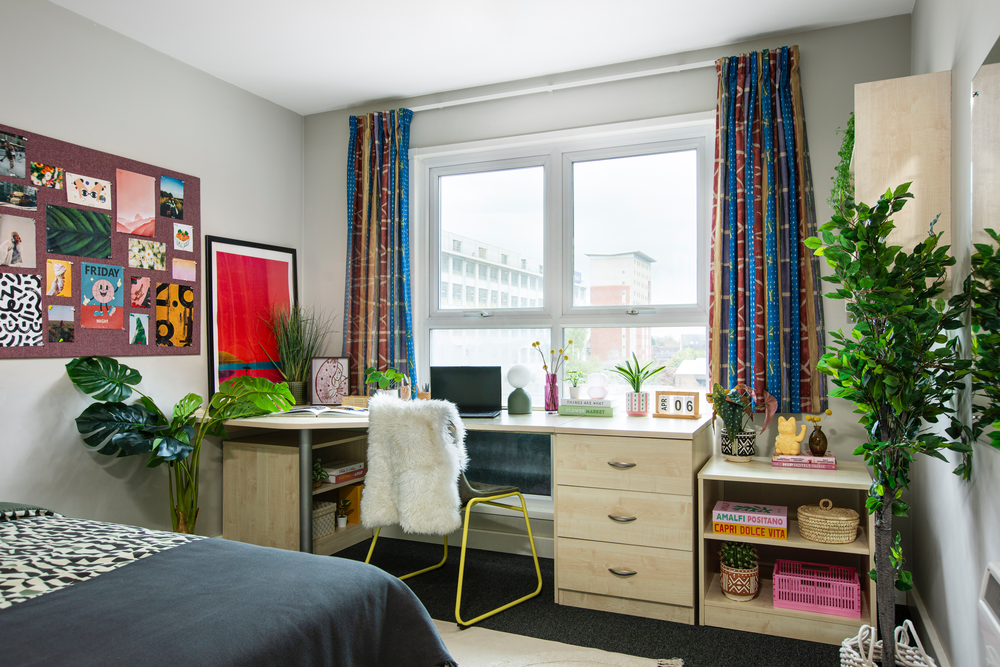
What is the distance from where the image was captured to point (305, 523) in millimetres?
2850

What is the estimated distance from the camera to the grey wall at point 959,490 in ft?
5.03

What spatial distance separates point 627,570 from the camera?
248 cm

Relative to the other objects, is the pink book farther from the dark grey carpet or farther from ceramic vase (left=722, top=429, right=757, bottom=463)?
the dark grey carpet

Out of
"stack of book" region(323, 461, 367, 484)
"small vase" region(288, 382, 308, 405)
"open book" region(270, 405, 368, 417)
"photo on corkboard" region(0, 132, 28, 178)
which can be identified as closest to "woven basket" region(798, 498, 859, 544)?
"open book" region(270, 405, 368, 417)

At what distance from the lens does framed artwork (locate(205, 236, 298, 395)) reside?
10.6 feet

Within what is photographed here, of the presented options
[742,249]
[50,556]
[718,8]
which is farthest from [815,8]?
[50,556]

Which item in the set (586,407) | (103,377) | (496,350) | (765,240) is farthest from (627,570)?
(103,377)

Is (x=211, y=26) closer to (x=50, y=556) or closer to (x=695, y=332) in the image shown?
(x=50, y=556)

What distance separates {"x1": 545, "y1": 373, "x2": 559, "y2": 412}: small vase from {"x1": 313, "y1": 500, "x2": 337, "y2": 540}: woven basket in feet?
4.23

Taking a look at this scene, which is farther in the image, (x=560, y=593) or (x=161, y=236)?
(x=161, y=236)

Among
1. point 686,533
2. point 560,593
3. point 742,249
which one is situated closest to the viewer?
point 686,533

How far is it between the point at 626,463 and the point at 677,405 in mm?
504

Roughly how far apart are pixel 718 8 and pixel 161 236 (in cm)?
272

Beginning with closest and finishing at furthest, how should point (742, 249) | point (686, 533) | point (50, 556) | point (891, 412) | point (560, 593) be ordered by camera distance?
point (50, 556) → point (891, 412) → point (686, 533) → point (560, 593) → point (742, 249)
